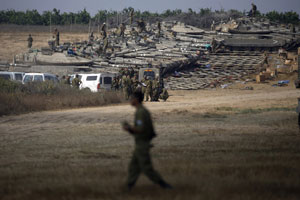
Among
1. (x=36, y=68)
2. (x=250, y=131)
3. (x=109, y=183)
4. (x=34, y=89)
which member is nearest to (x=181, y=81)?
(x=36, y=68)

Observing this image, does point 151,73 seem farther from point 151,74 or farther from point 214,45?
point 214,45

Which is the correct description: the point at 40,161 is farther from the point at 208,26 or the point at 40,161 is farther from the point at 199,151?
the point at 208,26

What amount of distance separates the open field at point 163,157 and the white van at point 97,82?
10.9 m

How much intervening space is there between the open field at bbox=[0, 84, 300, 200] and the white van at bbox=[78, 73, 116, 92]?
10.9m

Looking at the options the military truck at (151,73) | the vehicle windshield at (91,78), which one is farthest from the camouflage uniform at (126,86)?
the military truck at (151,73)

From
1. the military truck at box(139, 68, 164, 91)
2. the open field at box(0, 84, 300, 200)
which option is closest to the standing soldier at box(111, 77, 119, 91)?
the military truck at box(139, 68, 164, 91)

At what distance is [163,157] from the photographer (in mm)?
10234

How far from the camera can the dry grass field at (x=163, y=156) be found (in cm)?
714

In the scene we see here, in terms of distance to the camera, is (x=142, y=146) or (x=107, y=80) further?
(x=107, y=80)

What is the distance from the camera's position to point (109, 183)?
295 inches

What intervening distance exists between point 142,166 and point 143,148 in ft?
0.77

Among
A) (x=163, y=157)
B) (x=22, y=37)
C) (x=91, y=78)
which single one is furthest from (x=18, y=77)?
(x=22, y=37)

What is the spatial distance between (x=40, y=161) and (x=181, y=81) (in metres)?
35.7

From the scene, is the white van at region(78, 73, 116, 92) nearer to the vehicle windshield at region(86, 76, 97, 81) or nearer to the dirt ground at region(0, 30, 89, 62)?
the vehicle windshield at region(86, 76, 97, 81)
